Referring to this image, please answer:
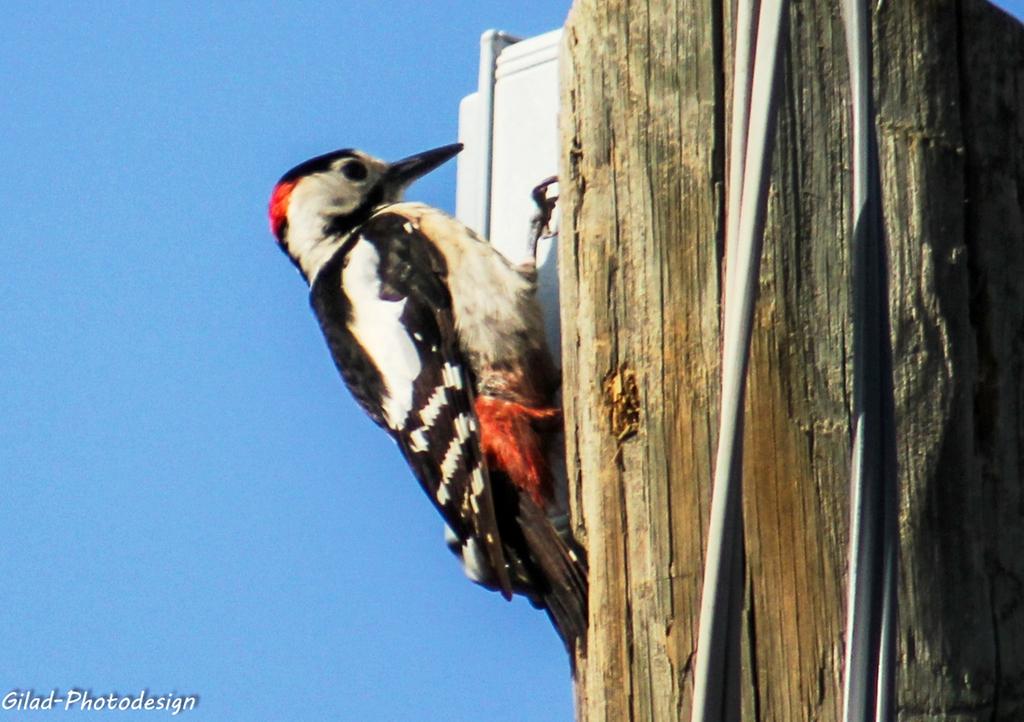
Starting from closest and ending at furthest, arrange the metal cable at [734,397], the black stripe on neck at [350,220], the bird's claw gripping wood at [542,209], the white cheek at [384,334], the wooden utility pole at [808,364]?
the metal cable at [734,397]
the wooden utility pole at [808,364]
the bird's claw gripping wood at [542,209]
the white cheek at [384,334]
the black stripe on neck at [350,220]

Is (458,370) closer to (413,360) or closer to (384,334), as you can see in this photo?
(413,360)

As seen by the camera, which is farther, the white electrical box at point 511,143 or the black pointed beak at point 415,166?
the black pointed beak at point 415,166

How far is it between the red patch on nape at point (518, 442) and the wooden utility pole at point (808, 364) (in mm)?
1588

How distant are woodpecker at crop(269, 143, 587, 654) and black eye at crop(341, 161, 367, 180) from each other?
0.21 m

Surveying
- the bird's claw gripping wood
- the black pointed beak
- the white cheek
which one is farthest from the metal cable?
the black pointed beak

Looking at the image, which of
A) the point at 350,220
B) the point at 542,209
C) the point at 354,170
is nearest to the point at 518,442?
the point at 542,209

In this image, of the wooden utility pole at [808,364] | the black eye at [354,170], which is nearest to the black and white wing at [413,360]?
the black eye at [354,170]

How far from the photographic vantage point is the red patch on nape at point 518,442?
3768 millimetres

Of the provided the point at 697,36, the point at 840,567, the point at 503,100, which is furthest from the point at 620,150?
the point at 503,100

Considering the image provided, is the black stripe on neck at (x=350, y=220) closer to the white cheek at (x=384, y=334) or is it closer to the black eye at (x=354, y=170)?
the black eye at (x=354, y=170)

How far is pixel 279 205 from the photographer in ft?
17.0

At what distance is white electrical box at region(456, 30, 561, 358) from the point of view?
3637 mm

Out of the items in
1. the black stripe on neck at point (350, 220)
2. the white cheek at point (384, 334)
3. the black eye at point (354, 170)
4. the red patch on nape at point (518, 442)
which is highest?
the black eye at point (354, 170)

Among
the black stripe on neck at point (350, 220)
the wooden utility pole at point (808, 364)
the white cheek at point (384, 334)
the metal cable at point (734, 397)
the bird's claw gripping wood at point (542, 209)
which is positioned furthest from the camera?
the black stripe on neck at point (350, 220)
